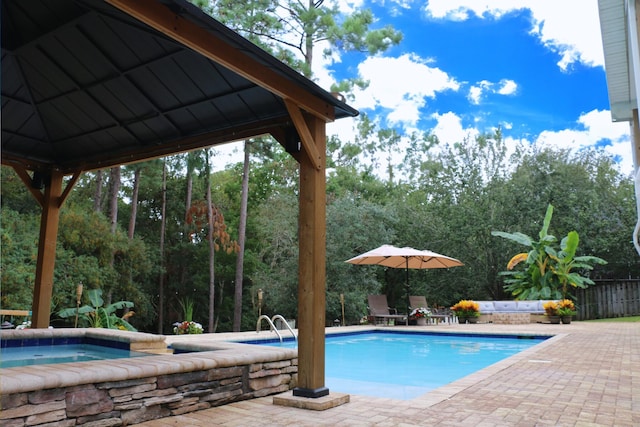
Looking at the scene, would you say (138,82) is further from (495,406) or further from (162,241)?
(162,241)

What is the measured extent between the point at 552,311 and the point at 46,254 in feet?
43.9

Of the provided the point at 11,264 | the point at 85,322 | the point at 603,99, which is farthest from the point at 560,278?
the point at 603,99

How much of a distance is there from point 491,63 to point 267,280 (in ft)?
123

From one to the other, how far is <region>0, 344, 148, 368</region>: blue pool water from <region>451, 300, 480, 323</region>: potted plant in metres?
11.6

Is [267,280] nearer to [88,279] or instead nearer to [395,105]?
[88,279]

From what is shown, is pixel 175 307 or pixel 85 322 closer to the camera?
pixel 85 322

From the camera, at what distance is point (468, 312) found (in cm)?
1609

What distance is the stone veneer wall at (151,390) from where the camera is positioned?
336 cm

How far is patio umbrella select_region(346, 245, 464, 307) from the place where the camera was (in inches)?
543

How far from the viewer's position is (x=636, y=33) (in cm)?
612

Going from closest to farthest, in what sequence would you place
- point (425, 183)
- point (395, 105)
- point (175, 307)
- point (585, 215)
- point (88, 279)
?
point (88, 279)
point (585, 215)
point (175, 307)
point (425, 183)
point (395, 105)

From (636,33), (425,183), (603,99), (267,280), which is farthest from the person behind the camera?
(603,99)

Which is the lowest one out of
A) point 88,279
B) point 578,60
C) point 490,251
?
point 88,279

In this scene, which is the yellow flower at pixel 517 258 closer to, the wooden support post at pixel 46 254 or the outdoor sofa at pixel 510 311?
the outdoor sofa at pixel 510 311
